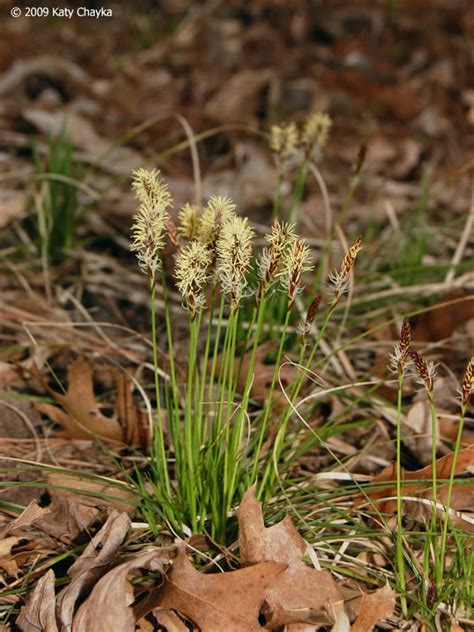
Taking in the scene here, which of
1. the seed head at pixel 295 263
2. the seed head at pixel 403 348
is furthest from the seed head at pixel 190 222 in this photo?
the seed head at pixel 403 348

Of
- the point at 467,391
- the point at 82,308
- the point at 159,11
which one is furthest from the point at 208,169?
the point at 467,391

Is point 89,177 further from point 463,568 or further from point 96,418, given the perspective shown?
point 463,568

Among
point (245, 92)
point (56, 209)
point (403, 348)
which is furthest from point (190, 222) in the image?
point (245, 92)

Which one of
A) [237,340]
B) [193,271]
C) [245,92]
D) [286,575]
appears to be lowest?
[286,575]

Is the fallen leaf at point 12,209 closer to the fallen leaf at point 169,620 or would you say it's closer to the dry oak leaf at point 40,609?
the dry oak leaf at point 40,609

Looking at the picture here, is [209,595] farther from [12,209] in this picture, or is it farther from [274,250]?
[12,209]
